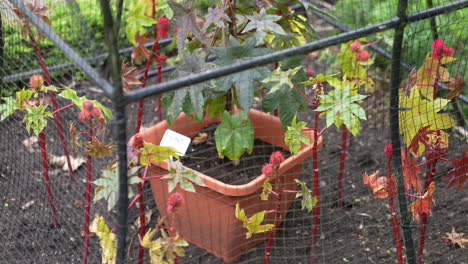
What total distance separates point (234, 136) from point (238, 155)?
8 cm

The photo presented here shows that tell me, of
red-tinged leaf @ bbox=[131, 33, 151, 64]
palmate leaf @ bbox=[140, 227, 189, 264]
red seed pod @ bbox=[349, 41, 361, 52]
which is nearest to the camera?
palmate leaf @ bbox=[140, 227, 189, 264]

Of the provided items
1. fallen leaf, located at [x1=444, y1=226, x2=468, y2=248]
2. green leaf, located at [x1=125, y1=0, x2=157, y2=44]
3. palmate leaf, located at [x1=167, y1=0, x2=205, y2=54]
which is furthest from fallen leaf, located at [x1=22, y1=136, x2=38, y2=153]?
fallen leaf, located at [x1=444, y1=226, x2=468, y2=248]

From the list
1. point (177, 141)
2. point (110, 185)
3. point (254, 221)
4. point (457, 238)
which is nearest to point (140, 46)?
point (177, 141)

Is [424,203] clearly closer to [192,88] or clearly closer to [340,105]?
[340,105]

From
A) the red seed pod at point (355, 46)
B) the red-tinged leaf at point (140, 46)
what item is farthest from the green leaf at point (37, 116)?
the red seed pod at point (355, 46)

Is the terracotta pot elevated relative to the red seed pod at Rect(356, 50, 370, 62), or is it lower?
lower

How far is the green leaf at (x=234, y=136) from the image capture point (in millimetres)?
2215

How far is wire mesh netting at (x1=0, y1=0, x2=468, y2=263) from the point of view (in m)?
1.92

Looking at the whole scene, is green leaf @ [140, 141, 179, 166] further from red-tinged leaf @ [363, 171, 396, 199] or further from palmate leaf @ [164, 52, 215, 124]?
red-tinged leaf @ [363, 171, 396, 199]

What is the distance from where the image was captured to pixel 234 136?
2.22 meters

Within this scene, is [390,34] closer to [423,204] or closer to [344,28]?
[344,28]

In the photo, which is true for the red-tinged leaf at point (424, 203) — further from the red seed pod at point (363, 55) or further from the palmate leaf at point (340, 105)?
the red seed pod at point (363, 55)

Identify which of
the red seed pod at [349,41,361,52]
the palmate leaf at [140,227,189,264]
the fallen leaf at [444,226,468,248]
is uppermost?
the red seed pod at [349,41,361,52]

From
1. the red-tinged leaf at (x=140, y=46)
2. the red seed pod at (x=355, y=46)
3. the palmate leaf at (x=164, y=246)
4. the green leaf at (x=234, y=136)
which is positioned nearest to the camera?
the palmate leaf at (x=164, y=246)
